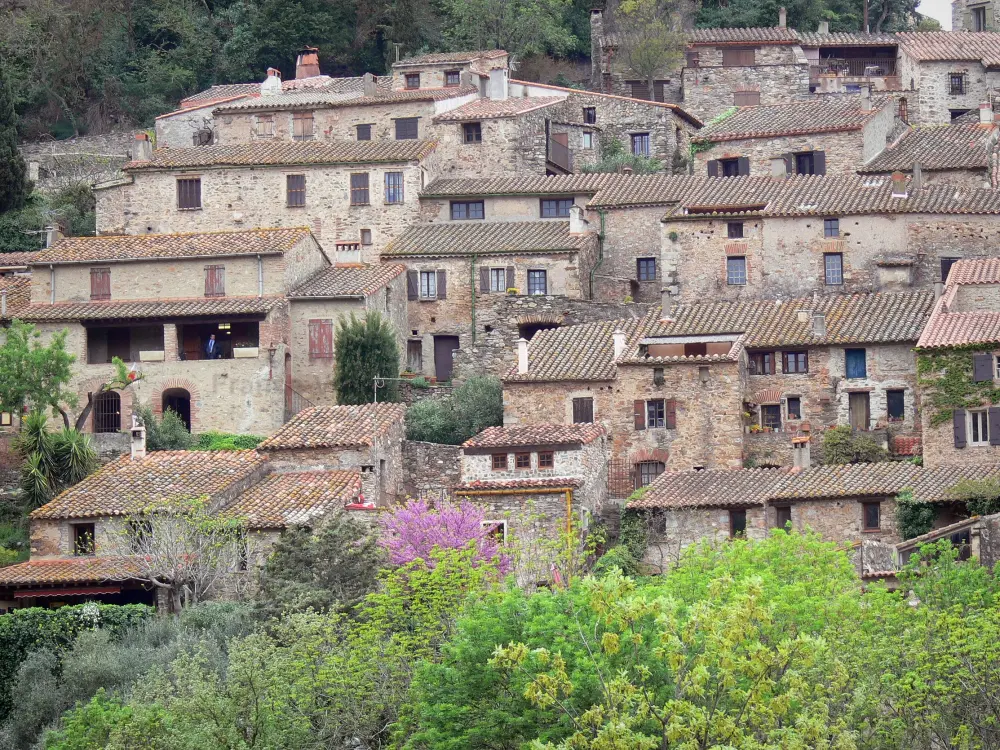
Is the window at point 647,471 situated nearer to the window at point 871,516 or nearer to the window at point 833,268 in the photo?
the window at point 871,516

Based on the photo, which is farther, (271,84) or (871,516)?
(271,84)

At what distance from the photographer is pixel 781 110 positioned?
83.4 m

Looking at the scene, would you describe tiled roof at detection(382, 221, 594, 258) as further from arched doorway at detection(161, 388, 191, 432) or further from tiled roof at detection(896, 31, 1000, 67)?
tiled roof at detection(896, 31, 1000, 67)

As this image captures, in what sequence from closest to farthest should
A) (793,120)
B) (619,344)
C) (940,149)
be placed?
(619,344), (940,149), (793,120)

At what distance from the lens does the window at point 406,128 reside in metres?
84.3

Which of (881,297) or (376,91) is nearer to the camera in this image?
(881,297)

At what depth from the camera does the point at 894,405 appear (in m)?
65.9

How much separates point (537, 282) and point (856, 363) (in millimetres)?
13337

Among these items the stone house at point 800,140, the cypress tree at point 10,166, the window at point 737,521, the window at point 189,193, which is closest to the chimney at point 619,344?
the window at point 737,521

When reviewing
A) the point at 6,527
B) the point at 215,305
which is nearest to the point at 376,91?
the point at 215,305

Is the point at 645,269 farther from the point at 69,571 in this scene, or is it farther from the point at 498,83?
the point at 69,571

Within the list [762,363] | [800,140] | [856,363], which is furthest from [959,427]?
[800,140]

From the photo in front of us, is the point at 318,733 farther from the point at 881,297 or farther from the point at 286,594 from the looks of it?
the point at 881,297

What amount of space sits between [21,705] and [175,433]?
17427mm
